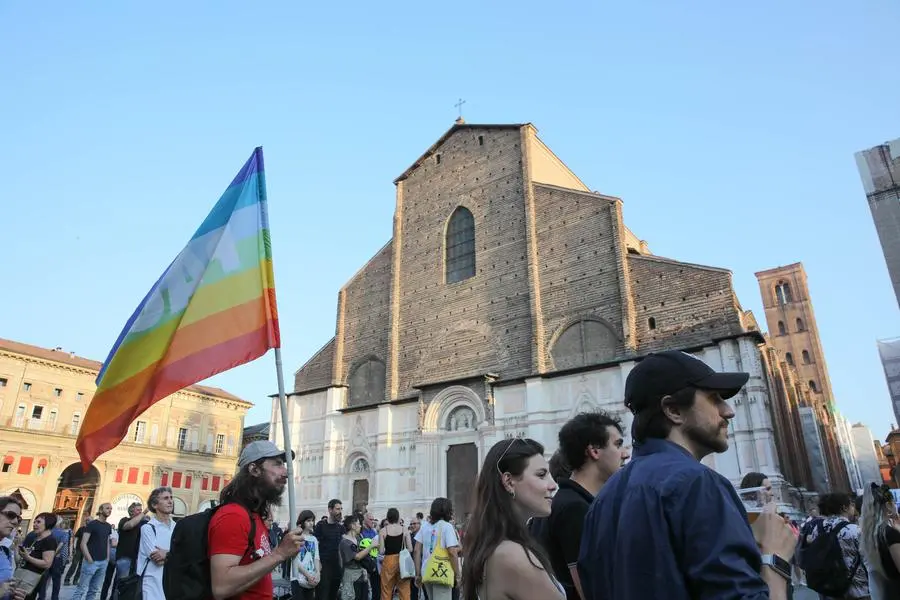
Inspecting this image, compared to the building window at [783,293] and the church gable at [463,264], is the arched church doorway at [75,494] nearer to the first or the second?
the church gable at [463,264]

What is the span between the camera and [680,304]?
55.3 feet

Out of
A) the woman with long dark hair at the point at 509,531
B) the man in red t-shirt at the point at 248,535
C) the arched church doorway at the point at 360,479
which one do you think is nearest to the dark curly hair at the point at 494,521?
the woman with long dark hair at the point at 509,531

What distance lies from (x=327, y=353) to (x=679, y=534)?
23271 mm

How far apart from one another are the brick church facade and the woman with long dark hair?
13.9 m

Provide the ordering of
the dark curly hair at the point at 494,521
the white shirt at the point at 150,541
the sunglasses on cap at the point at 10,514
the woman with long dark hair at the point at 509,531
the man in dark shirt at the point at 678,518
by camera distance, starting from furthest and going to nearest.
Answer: the white shirt at the point at 150,541 < the sunglasses on cap at the point at 10,514 < the dark curly hair at the point at 494,521 < the woman with long dark hair at the point at 509,531 < the man in dark shirt at the point at 678,518

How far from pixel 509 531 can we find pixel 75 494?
37483mm

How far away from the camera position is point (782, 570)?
151 centimetres

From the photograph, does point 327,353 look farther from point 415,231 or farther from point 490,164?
point 490,164

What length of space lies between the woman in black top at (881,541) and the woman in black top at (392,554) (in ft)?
18.7

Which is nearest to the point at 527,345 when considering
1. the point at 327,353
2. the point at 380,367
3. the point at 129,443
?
the point at 380,367

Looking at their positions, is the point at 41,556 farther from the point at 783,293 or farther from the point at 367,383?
the point at 783,293

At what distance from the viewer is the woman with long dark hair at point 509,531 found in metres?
2.03

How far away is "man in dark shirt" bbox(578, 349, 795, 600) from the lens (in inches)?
53.8

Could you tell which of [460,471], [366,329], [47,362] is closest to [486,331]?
[460,471]
